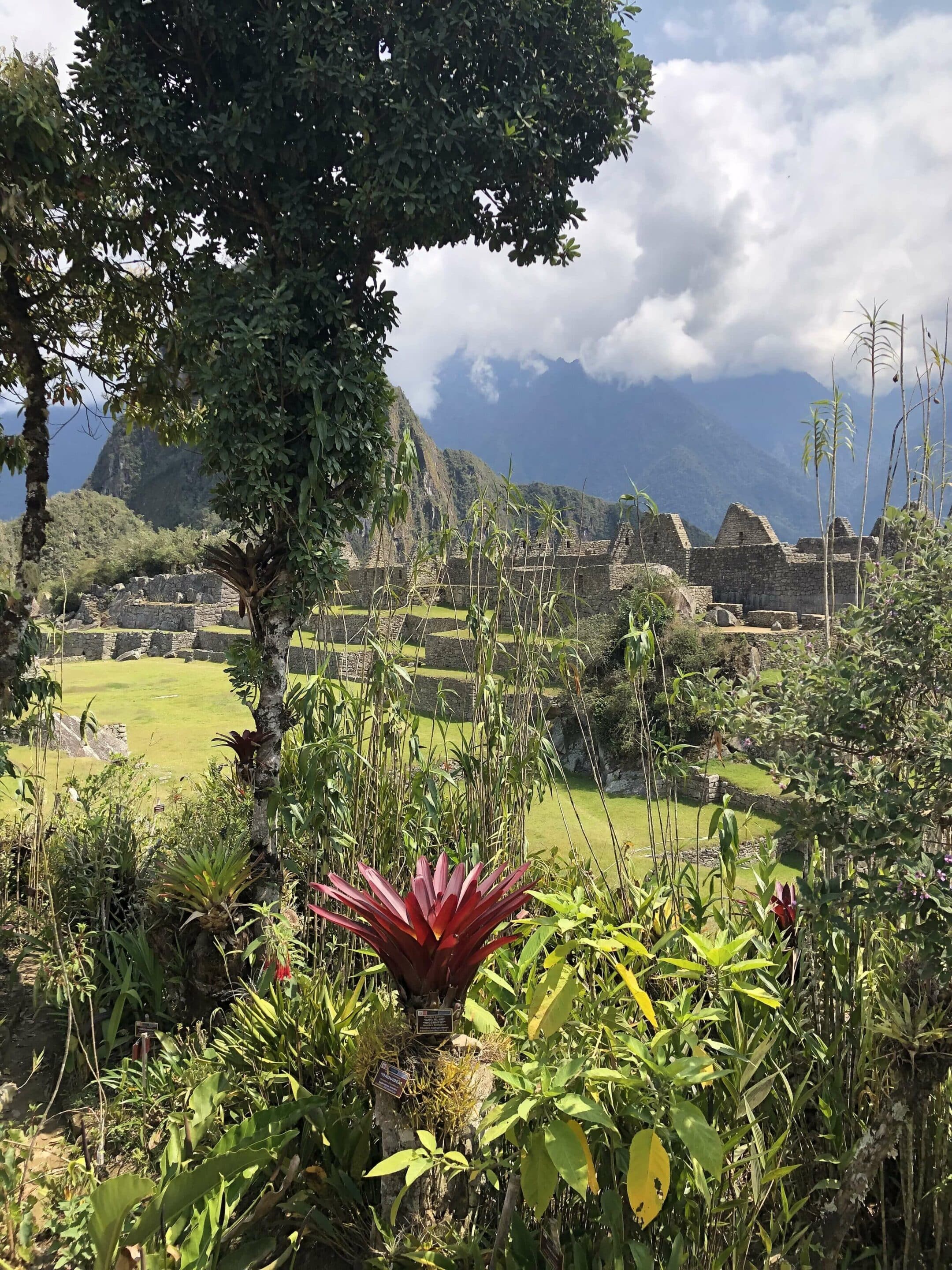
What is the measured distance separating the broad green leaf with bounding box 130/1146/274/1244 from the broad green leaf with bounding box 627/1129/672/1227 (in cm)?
96

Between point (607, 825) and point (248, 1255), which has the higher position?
point (607, 825)

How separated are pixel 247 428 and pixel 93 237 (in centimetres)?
146

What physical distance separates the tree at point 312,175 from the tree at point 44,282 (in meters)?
0.19

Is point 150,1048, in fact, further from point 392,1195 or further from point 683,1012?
point 683,1012

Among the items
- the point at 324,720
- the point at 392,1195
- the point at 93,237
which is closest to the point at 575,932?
the point at 392,1195

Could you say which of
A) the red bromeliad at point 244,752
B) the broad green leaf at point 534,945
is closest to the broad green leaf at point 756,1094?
the broad green leaf at point 534,945

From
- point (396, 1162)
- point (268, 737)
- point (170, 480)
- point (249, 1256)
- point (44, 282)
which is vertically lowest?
point (249, 1256)

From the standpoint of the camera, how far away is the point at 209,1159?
1.70 meters

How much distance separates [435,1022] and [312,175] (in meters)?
2.96

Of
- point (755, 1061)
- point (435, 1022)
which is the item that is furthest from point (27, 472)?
point (755, 1061)

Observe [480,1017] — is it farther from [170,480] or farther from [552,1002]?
[170,480]

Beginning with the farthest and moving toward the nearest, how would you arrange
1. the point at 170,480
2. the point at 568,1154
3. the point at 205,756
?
the point at 170,480
the point at 205,756
the point at 568,1154

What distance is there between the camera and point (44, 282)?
3.51m

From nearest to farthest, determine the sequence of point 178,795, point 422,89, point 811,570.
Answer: point 422,89, point 178,795, point 811,570
